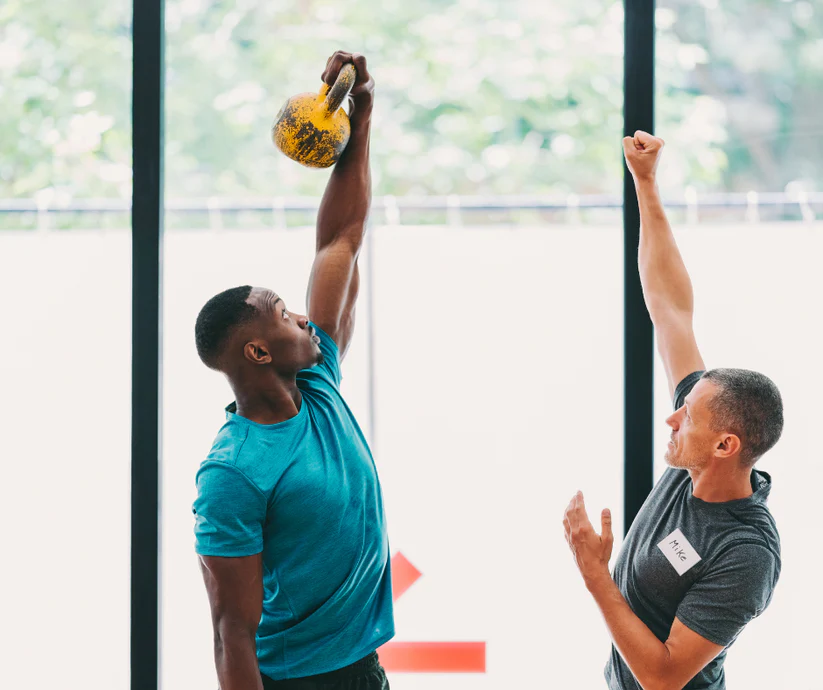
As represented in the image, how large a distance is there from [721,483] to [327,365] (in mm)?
725

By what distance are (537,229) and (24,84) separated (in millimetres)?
1365

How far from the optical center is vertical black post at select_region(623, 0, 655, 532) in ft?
5.30

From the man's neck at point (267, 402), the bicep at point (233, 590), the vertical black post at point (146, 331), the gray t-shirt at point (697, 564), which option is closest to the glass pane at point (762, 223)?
the gray t-shirt at point (697, 564)

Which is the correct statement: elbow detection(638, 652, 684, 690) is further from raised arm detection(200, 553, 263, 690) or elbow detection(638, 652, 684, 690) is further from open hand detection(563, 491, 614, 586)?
raised arm detection(200, 553, 263, 690)

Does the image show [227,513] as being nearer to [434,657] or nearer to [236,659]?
[236,659]

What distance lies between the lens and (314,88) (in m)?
2.26

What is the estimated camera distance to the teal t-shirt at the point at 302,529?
1.32 meters

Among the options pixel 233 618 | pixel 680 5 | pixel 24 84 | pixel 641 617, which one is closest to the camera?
pixel 233 618

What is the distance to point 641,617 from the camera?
1425 mm

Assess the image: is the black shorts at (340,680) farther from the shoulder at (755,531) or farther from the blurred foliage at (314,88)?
the blurred foliage at (314,88)

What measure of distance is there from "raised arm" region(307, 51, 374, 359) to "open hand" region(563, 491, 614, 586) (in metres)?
0.56

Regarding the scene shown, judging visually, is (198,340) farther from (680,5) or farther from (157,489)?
(680,5)

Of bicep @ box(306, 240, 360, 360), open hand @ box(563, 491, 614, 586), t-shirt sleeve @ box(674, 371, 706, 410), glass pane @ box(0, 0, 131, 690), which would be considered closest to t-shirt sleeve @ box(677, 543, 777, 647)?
open hand @ box(563, 491, 614, 586)

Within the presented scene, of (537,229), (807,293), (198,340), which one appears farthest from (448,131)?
(198,340)
